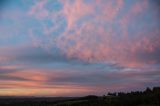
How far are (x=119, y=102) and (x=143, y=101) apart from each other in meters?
8.38

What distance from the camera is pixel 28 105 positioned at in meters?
122

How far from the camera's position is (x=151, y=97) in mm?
65312

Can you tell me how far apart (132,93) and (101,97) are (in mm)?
12630

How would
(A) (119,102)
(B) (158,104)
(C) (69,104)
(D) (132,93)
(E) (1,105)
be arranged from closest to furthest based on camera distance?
(B) (158,104) → (A) (119,102) → (D) (132,93) → (C) (69,104) → (E) (1,105)

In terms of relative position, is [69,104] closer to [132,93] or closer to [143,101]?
[132,93]

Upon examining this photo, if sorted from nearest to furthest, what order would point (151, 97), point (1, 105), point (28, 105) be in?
point (151, 97), point (28, 105), point (1, 105)

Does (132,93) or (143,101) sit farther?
(132,93)

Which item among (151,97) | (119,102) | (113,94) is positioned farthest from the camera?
(113,94)

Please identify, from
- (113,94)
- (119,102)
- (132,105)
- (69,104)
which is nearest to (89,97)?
(69,104)

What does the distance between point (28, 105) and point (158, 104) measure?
2853 inches

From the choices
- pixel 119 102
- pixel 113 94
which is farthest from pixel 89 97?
pixel 119 102

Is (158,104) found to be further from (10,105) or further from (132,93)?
Result: (10,105)

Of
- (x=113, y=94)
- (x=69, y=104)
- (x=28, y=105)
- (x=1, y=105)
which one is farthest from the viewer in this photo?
(x=1, y=105)

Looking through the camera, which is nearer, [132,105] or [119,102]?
[132,105]
